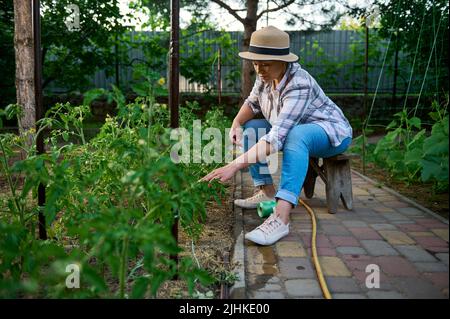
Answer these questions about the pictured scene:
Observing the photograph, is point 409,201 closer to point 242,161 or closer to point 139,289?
point 242,161

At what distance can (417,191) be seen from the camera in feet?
12.2

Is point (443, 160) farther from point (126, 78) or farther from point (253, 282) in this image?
point (126, 78)

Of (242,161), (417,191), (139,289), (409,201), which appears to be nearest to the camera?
(139,289)

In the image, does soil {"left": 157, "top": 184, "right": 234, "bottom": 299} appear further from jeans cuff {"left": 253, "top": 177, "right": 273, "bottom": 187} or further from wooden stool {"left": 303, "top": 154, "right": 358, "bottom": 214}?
wooden stool {"left": 303, "top": 154, "right": 358, "bottom": 214}

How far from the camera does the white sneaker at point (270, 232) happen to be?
2.42 meters

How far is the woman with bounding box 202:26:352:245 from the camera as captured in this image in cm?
246

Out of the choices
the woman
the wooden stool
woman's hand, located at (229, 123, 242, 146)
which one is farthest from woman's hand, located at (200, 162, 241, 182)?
the wooden stool

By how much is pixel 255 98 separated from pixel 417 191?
165 cm

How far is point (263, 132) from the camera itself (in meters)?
3.07

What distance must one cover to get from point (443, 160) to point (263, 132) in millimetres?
1189

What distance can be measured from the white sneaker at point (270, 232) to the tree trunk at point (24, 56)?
2356 millimetres

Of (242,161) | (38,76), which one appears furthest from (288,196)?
(38,76)

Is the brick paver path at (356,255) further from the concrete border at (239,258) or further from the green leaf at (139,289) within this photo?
the green leaf at (139,289)
